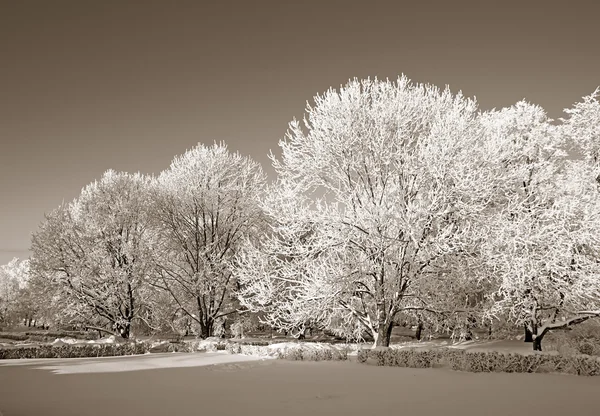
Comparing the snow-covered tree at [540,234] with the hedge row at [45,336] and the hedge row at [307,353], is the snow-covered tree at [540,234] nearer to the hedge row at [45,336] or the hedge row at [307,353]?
the hedge row at [307,353]

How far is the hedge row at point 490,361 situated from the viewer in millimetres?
8625

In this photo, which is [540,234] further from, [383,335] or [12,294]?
[12,294]

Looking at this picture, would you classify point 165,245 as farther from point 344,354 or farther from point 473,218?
point 473,218

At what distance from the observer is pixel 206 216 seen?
24.0 metres

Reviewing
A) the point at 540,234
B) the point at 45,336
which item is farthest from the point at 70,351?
the point at 45,336

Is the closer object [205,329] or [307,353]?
[307,353]

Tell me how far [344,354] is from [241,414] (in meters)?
7.06

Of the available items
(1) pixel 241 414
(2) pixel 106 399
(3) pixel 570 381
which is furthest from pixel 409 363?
(2) pixel 106 399

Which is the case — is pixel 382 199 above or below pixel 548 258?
above

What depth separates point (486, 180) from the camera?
13094 millimetres

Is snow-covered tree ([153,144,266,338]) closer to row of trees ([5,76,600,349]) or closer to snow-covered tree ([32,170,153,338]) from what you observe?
snow-covered tree ([32,170,153,338])

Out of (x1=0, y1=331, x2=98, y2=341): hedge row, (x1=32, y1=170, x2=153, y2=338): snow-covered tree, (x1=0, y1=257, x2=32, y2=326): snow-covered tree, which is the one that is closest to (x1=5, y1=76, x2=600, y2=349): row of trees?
(x1=32, y1=170, x2=153, y2=338): snow-covered tree

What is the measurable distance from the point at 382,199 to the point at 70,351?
37.1 ft

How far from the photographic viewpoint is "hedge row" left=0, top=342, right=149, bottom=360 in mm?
13383
